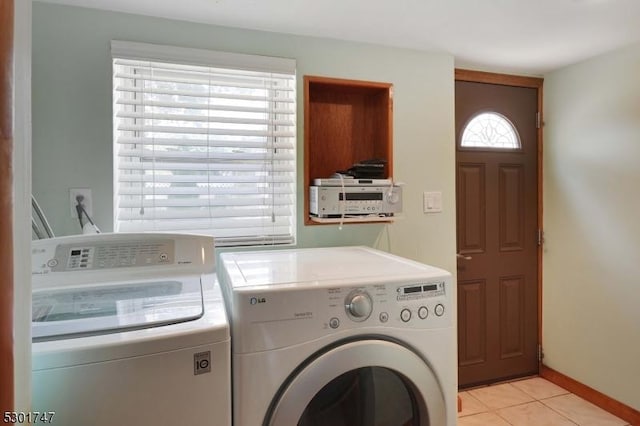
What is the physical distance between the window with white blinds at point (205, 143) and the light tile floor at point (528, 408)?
1.59 metres

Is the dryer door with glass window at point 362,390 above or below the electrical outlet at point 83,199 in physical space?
below

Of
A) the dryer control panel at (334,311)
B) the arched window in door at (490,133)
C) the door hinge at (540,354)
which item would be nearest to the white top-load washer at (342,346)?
the dryer control panel at (334,311)

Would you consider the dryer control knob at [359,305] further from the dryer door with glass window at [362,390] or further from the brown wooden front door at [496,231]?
the brown wooden front door at [496,231]

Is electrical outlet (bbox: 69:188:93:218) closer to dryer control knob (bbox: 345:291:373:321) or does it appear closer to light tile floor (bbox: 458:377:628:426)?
dryer control knob (bbox: 345:291:373:321)

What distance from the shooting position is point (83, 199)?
65.7 inches

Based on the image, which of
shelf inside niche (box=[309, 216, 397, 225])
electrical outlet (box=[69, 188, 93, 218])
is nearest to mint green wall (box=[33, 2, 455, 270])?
electrical outlet (box=[69, 188, 93, 218])

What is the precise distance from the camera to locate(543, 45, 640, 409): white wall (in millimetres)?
2131

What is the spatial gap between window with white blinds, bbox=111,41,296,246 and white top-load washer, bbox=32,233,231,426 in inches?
21.9

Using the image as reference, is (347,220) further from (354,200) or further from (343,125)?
(343,125)

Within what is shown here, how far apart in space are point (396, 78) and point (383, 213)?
31.0 inches

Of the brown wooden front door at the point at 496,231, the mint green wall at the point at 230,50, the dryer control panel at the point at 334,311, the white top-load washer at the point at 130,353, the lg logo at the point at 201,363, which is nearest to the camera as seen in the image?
the white top-load washer at the point at 130,353

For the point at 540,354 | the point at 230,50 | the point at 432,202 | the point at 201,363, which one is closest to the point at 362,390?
the point at 201,363

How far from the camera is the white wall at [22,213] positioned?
71cm

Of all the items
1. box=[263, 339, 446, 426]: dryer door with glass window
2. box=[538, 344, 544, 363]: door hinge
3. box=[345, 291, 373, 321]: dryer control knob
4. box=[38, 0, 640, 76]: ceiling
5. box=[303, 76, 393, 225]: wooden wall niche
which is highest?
box=[38, 0, 640, 76]: ceiling
